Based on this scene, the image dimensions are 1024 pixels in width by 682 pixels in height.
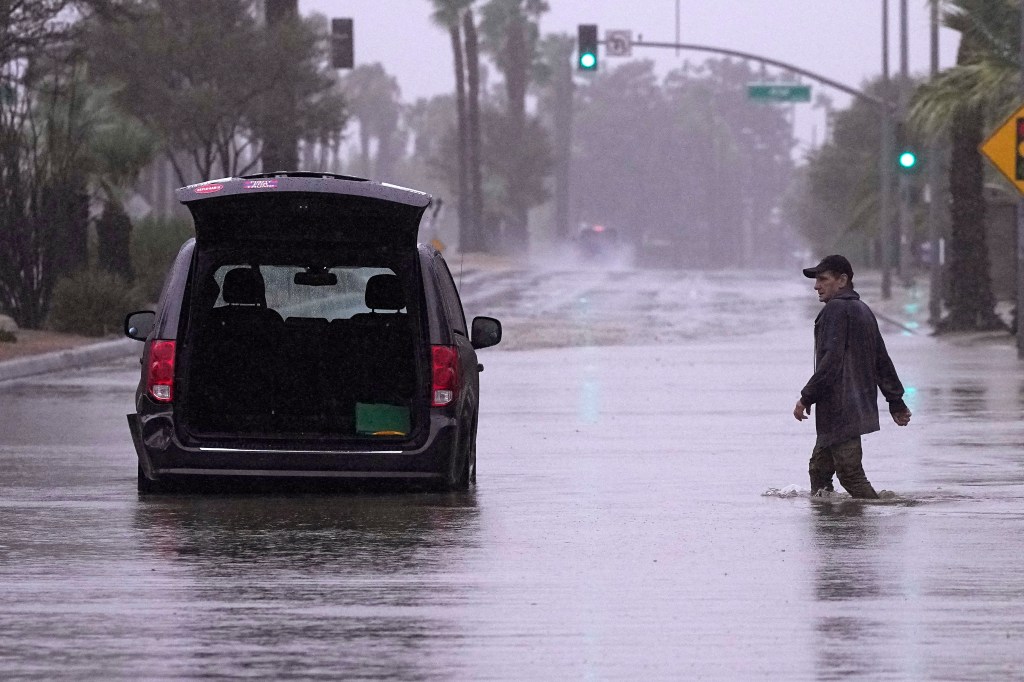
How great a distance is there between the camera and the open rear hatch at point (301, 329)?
12828 millimetres

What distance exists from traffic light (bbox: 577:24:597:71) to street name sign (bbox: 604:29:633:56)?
9.63 feet

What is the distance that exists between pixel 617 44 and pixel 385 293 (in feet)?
132

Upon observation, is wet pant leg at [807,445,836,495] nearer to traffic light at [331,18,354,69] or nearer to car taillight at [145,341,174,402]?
car taillight at [145,341,174,402]

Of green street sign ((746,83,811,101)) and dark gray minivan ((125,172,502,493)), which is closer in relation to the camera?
dark gray minivan ((125,172,502,493))

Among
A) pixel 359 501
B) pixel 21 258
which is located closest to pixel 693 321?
pixel 21 258

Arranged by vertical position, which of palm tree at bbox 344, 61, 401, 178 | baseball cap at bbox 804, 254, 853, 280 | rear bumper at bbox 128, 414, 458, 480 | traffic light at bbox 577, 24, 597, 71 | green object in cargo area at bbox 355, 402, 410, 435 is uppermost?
palm tree at bbox 344, 61, 401, 178

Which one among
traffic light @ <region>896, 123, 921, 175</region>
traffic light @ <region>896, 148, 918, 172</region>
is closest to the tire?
traffic light @ <region>896, 123, 921, 175</region>

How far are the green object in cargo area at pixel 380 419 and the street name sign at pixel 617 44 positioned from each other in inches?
1578

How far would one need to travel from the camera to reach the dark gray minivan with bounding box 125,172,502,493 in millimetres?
12789

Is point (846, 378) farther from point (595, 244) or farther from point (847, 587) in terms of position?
point (595, 244)

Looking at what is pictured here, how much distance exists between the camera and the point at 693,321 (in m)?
41.6

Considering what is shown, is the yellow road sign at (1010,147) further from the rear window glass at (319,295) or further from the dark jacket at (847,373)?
the dark jacket at (847,373)

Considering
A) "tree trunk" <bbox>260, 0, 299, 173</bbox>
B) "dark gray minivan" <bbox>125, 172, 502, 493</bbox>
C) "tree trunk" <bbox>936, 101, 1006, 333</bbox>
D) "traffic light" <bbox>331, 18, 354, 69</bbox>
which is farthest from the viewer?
"tree trunk" <bbox>260, 0, 299, 173</bbox>

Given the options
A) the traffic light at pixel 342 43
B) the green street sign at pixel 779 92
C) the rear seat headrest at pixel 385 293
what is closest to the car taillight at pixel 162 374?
the rear seat headrest at pixel 385 293
